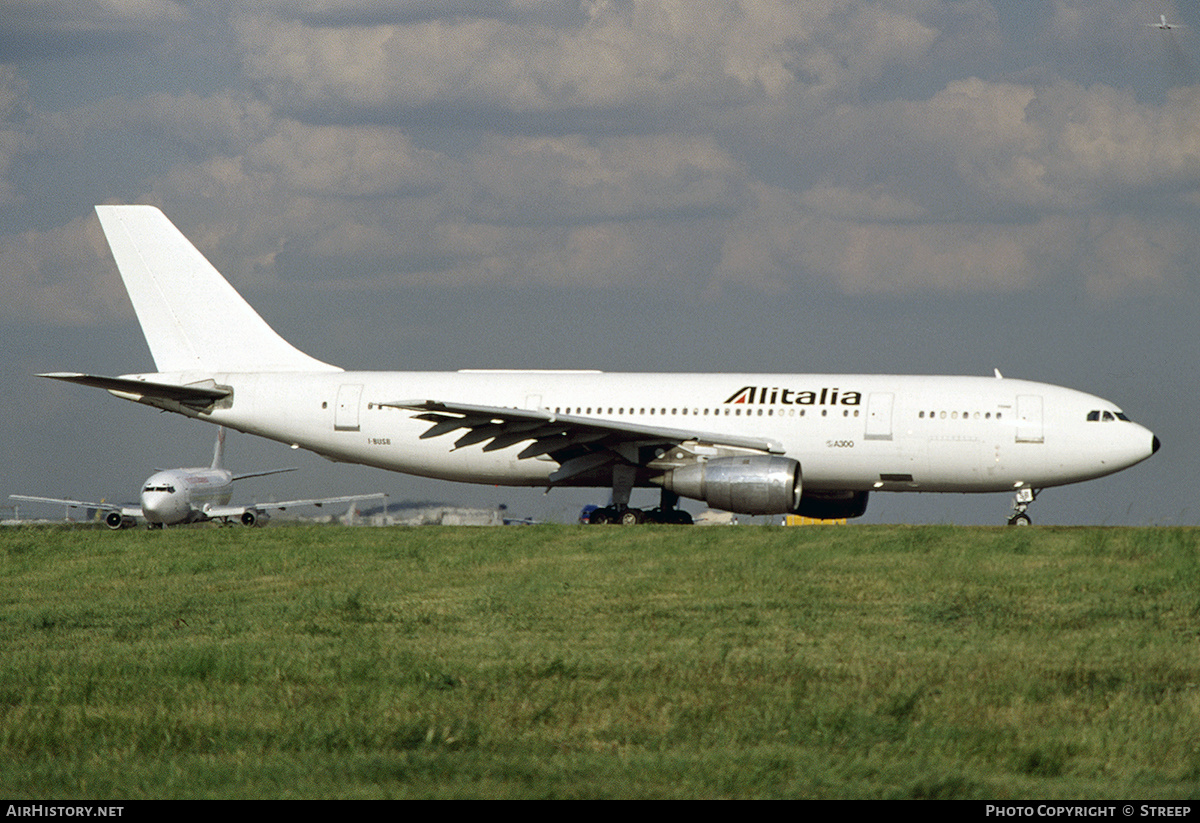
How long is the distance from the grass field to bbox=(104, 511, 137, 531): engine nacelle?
39.5m

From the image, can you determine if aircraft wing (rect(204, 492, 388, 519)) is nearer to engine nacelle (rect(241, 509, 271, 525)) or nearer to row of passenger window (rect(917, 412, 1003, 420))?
engine nacelle (rect(241, 509, 271, 525))

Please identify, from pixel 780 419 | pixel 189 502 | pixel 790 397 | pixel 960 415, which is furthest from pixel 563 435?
pixel 189 502

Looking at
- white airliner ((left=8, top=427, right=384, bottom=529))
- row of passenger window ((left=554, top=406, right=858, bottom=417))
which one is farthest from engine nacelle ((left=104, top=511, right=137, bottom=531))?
row of passenger window ((left=554, top=406, right=858, bottom=417))

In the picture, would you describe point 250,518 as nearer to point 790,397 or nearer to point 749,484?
point 790,397

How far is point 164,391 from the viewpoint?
3073 centimetres

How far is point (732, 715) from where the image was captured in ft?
35.6

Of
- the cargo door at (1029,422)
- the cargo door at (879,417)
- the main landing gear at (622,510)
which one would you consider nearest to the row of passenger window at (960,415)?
the cargo door at (1029,422)

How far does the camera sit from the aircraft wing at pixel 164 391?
30.0 m

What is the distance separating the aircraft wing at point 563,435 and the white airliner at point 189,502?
98.1 feet

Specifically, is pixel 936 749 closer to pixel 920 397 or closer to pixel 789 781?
pixel 789 781

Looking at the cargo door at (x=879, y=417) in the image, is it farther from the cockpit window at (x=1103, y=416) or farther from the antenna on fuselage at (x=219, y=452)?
the antenna on fuselage at (x=219, y=452)

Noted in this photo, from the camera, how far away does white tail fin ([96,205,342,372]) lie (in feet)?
107
